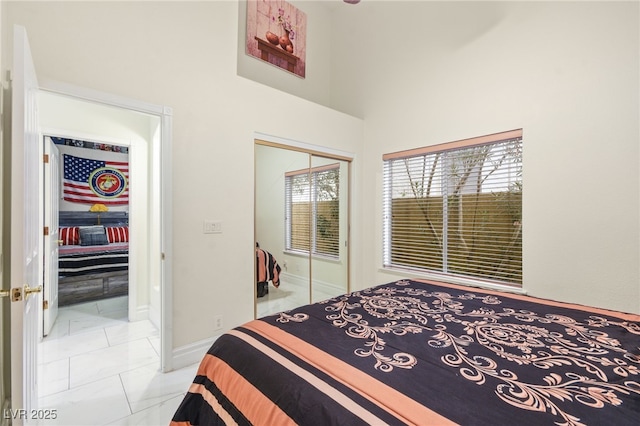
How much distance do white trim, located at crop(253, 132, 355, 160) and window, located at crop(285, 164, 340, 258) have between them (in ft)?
0.60

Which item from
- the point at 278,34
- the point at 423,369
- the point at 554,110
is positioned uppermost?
the point at 278,34

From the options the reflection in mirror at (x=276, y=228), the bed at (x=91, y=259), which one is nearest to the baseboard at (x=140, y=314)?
the bed at (x=91, y=259)

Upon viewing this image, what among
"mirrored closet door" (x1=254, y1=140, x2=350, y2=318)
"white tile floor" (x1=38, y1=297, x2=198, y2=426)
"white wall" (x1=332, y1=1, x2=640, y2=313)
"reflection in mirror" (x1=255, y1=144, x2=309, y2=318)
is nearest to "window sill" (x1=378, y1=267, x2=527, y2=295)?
"white wall" (x1=332, y1=1, x2=640, y2=313)

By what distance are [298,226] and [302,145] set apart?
0.92m

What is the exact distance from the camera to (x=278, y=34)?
11.9 feet

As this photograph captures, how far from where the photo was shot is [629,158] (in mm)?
2078

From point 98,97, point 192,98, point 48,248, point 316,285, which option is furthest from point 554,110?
point 48,248

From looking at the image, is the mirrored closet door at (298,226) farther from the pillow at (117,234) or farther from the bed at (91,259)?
the pillow at (117,234)

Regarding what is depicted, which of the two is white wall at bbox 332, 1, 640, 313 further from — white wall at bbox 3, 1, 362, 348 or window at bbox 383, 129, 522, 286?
white wall at bbox 3, 1, 362, 348

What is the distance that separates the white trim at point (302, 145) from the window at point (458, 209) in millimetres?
530

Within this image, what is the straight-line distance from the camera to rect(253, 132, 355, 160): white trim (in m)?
2.91

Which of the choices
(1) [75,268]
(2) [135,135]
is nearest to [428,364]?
(2) [135,135]

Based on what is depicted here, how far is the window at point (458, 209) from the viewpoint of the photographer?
2.67 meters

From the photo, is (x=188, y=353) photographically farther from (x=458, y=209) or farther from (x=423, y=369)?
(x=458, y=209)
